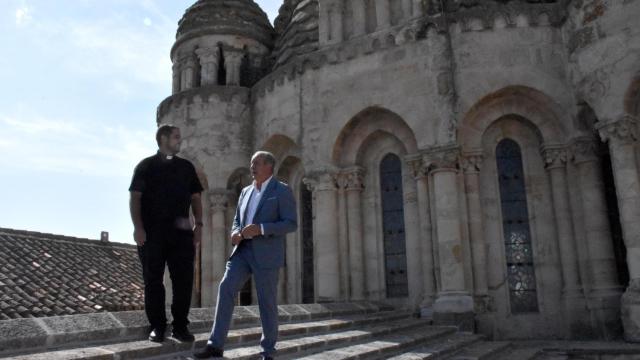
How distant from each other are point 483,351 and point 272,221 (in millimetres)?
5398

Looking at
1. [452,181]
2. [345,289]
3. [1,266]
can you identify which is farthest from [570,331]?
[1,266]

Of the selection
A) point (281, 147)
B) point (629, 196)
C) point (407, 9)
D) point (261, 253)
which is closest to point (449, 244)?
point (629, 196)

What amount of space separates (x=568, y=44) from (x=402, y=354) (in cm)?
799

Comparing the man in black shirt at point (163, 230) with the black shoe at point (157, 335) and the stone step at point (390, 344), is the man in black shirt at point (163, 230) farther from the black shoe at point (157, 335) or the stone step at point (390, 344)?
the stone step at point (390, 344)

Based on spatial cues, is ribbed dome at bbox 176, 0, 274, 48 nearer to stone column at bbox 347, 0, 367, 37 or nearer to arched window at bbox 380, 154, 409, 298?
stone column at bbox 347, 0, 367, 37

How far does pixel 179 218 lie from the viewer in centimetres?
552

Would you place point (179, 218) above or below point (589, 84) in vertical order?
below

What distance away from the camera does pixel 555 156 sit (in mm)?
12398

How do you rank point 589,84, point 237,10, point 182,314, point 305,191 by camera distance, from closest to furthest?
1. point 182,314
2. point 589,84
3. point 305,191
4. point 237,10

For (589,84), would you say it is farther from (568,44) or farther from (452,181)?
(452,181)

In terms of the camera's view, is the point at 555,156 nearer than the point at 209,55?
Yes

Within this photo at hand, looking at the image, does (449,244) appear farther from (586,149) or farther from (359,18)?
(359,18)

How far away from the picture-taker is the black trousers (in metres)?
5.37

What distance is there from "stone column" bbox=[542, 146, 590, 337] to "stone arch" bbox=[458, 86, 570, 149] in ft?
1.38
